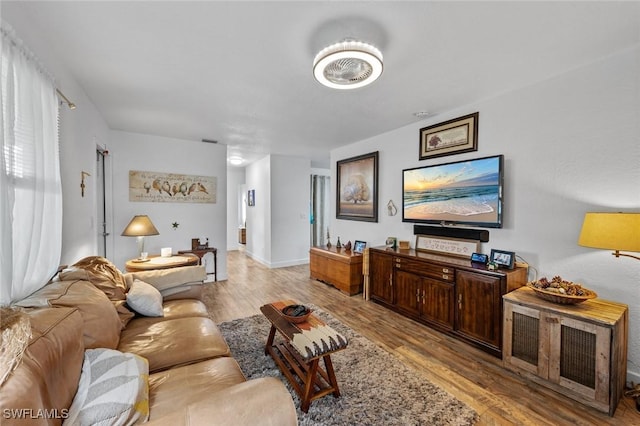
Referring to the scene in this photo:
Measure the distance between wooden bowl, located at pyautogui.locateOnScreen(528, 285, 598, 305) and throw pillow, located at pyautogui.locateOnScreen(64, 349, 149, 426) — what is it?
2679 millimetres

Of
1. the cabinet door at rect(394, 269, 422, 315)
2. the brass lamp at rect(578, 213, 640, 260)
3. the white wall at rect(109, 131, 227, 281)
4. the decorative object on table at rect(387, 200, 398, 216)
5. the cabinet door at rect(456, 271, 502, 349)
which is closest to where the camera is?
the brass lamp at rect(578, 213, 640, 260)

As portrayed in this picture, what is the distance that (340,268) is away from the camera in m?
4.15

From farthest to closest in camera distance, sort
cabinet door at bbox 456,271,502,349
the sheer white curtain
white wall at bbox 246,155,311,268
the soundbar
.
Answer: white wall at bbox 246,155,311,268 → the soundbar → cabinet door at bbox 456,271,502,349 → the sheer white curtain

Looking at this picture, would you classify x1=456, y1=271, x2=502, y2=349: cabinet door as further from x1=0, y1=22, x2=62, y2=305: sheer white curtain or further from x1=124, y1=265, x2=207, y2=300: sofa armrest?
x1=0, y1=22, x2=62, y2=305: sheer white curtain

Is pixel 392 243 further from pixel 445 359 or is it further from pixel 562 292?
pixel 562 292

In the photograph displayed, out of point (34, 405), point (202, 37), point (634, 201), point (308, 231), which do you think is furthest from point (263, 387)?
point (308, 231)

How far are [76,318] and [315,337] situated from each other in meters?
1.29

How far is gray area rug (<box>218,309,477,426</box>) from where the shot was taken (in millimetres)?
1659

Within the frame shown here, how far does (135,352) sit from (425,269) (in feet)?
8.94

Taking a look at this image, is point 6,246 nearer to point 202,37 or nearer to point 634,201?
point 202,37

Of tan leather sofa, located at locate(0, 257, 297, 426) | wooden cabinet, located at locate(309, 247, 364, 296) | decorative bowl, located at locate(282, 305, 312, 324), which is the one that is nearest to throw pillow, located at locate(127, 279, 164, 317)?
tan leather sofa, located at locate(0, 257, 297, 426)

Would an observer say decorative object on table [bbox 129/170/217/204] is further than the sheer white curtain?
Yes

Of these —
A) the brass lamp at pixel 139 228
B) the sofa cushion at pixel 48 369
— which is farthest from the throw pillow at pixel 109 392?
the brass lamp at pixel 139 228

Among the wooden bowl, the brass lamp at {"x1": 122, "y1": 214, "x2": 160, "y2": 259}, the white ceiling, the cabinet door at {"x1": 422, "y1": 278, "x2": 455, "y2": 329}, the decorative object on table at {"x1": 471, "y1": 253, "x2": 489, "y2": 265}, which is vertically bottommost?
the cabinet door at {"x1": 422, "y1": 278, "x2": 455, "y2": 329}
